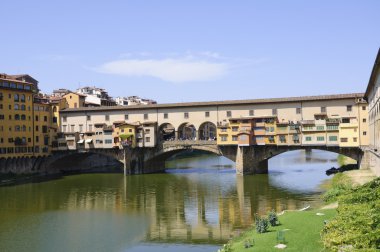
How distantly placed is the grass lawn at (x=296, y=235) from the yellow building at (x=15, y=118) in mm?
56093

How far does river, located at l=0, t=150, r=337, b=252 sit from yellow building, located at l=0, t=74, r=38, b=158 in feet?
32.1

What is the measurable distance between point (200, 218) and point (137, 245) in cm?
1027

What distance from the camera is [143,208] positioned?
44.3 m

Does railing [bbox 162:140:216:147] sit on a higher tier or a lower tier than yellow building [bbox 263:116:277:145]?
lower

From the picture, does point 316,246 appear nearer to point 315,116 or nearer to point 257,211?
point 257,211

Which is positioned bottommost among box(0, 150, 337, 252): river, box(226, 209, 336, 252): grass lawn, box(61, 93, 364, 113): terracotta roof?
box(0, 150, 337, 252): river

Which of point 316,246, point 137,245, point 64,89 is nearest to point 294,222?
point 316,246

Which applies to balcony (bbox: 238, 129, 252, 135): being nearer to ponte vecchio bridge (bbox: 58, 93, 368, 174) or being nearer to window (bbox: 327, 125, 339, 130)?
ponte vecchio bridge (bbox: 58, 93, 368, 174)

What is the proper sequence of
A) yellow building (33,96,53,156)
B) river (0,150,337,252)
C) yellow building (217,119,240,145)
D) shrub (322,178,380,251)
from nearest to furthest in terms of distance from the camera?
shrub (322,178,380,251), river (0,150,337,252), yellow building (217,119,240,145), yellow building (33,96,53,156)

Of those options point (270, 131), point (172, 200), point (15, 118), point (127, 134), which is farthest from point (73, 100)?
point (172, 200)

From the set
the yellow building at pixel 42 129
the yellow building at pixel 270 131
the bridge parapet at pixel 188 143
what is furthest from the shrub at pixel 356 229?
the yellow building at pixel 42 129

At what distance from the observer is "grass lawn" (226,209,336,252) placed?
2127 centimetres

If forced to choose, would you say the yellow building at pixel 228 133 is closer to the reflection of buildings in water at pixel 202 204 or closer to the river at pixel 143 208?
the river at pixel 143 208

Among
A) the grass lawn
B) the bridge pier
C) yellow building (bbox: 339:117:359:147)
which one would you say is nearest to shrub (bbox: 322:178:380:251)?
the grass lawn
